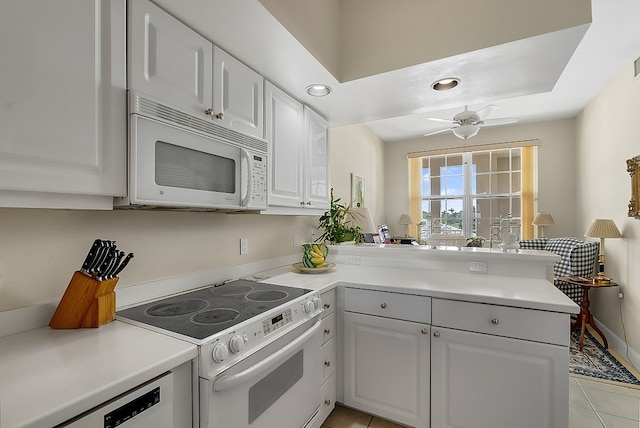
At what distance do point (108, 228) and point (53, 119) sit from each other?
1.84 ft

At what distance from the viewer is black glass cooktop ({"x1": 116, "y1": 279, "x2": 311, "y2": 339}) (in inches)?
44.6

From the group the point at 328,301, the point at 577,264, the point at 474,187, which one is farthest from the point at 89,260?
the point at 474,187

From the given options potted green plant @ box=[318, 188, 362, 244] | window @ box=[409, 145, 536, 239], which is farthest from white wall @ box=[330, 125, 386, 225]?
potted green plant @ box=[318, 188, 362, 244]

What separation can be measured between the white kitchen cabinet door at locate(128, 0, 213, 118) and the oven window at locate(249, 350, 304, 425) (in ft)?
3.87

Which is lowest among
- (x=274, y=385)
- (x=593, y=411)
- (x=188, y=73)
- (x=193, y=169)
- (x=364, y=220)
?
(x=593, y=411)

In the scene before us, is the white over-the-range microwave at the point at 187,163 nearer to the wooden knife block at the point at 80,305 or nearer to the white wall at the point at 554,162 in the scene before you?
the wooden knife block at the point at 80,305

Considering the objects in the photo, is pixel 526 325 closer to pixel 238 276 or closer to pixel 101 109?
pixel 238 276

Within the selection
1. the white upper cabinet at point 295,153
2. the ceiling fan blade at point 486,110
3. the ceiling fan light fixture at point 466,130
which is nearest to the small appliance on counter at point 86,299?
the white upper cabinet at point 295,153

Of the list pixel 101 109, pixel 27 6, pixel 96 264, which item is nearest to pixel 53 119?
pixel 101 109

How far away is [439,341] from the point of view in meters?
1.65

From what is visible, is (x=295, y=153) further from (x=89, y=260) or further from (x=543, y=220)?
(x=543, y=220)

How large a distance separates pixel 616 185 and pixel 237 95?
410cm

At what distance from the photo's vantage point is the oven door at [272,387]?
3.31ft

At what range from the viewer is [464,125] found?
3426 mm
